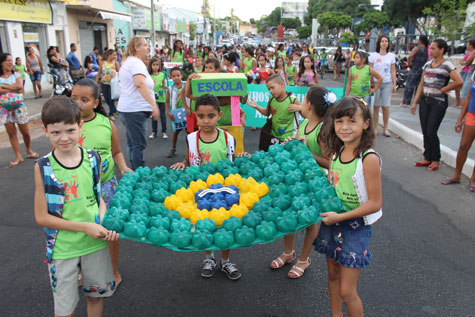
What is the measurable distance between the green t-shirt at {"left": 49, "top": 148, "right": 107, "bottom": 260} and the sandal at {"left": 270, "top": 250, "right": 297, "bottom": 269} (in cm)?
194

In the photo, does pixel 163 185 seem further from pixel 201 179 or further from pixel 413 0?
pixel 413 0

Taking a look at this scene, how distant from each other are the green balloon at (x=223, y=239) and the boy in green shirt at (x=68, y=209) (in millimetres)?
621

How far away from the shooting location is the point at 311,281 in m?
3.59

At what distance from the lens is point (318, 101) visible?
11.5ft

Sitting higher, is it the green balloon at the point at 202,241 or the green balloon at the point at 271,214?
the green balloon at the point at 271,214

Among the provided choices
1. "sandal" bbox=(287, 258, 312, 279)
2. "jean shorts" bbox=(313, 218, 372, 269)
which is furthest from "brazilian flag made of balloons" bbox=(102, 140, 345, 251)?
"sandal" bbox=(287, 258, 312, 279)

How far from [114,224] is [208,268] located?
1.61 metres

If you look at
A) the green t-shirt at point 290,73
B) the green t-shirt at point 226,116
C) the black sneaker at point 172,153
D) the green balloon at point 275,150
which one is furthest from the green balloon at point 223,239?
the green t-shirt at point 290,73

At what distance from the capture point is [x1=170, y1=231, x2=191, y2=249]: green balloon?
2.26 m

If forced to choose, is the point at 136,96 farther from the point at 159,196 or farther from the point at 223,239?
the point at 223,239

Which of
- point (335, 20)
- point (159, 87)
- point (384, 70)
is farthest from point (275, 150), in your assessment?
point (335, 20)

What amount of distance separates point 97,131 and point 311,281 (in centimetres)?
240

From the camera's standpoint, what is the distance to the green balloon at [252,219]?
2.45 meters

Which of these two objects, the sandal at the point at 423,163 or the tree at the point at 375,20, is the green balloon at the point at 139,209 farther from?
the tree at the point at 375,20
